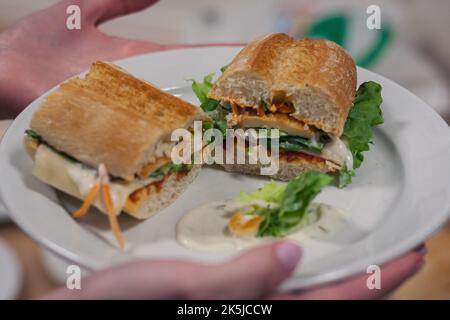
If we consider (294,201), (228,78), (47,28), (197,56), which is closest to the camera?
(294,201)

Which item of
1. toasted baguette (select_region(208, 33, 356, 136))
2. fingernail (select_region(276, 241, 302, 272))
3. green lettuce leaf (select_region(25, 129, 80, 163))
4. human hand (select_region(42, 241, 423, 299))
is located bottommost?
human hand (select_region(42, 241, 423, 299))

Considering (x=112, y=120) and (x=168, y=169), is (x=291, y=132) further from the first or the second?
(x=112, y=120)

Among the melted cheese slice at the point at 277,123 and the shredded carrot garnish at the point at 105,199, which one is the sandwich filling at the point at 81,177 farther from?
the melted cheese slice at the point at 277,123

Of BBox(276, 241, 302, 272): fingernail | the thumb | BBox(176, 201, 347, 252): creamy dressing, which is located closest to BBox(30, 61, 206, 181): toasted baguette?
BBox(176, 201, 347, 252): creamy dressing

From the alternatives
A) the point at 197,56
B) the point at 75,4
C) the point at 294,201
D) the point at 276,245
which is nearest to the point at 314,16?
the point at 197,56

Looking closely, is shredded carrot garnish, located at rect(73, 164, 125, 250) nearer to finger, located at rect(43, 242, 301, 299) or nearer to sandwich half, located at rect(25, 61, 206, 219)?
sandwich half, located at rect(25, 61, 206, 219)

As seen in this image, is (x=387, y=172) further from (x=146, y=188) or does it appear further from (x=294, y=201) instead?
(x=146, y=188)
